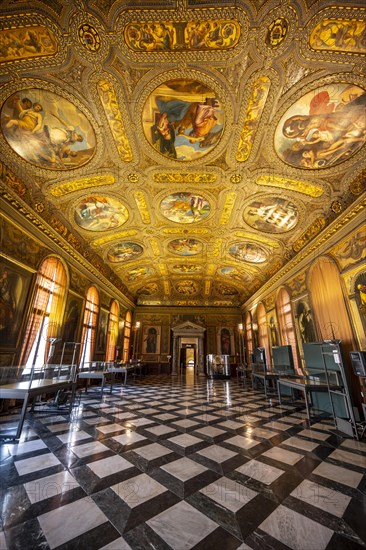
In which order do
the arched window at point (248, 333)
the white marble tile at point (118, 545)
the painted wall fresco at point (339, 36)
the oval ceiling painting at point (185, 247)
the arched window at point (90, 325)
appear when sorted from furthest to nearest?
the arched window at point (248, 333) → the oval ceiling painting at point (185, 247) → the arched window at point (90, 325) → the painted wall fresco at point (339, 36) → the white marble tile at point (118, 545)

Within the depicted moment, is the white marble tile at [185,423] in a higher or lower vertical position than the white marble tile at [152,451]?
lower

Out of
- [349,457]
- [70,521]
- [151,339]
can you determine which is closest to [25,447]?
[70,521]

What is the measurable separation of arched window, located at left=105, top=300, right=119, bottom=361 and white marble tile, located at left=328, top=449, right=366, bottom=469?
43.0 feet

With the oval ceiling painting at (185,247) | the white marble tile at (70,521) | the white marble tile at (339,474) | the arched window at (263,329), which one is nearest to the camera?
the white marble tile at (70,521)

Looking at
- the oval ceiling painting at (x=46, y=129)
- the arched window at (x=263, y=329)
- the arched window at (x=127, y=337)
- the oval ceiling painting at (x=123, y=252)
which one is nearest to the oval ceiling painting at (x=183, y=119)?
the oval ceiling painting at (x=46, y=129)

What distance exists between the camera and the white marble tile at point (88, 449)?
3.16 m

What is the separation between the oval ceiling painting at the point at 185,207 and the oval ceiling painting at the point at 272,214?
183cm

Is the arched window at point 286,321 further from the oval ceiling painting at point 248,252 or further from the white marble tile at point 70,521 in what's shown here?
the white marble tile at point 70,521

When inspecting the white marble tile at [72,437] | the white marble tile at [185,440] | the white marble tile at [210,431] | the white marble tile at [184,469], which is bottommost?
the white marble tile at [210,431]

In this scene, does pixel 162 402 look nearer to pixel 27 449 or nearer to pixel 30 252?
pixel 27 449

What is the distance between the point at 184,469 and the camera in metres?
2.79

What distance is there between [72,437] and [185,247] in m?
10.2

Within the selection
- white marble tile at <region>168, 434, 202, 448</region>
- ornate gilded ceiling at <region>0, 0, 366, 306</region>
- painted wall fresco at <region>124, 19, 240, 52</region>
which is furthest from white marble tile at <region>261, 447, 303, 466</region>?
painted wall fresco at <region>124, 19, 240, 52</region>

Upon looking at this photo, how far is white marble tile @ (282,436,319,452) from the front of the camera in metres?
3.57
